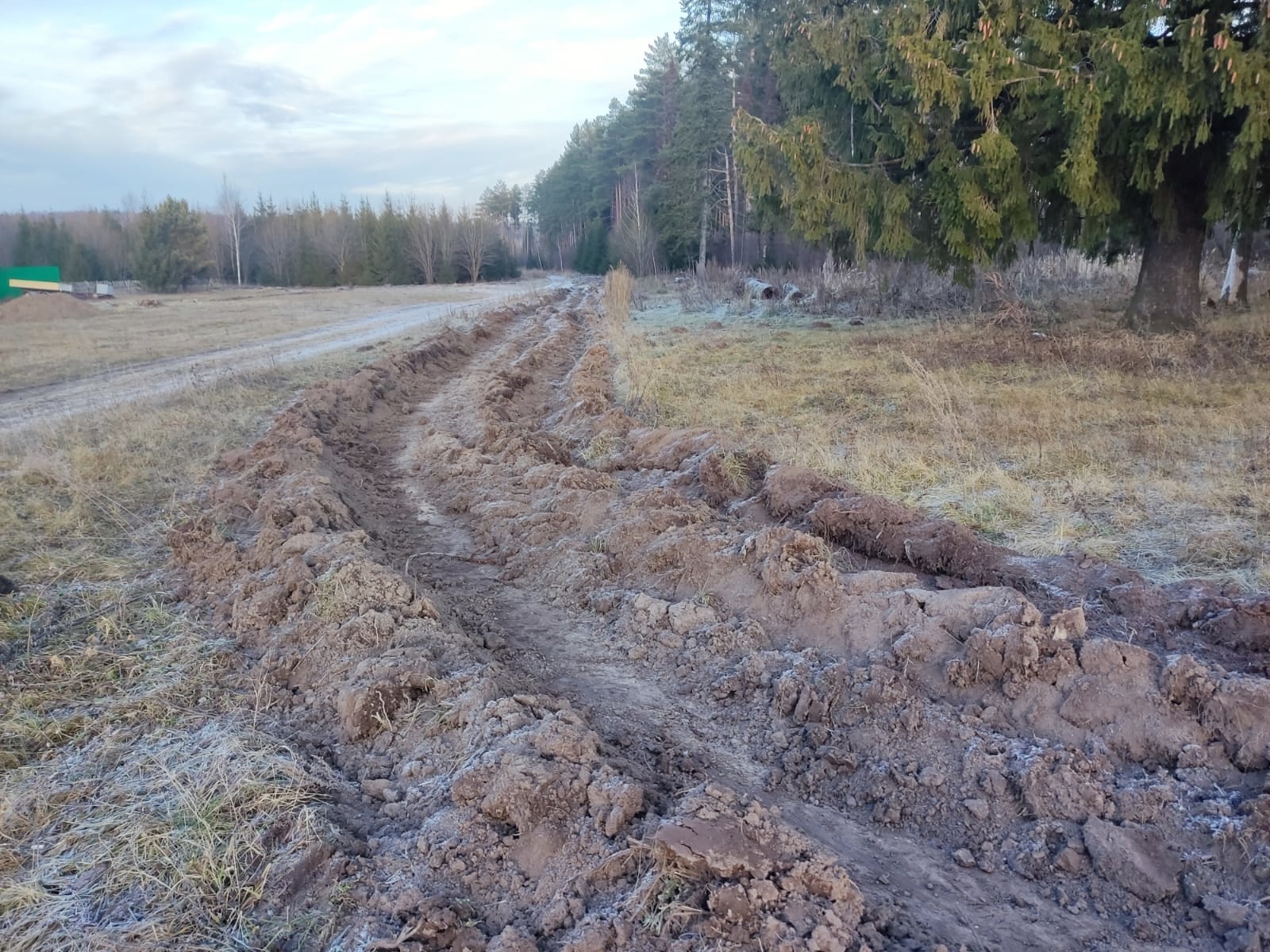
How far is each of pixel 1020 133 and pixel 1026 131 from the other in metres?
0.10

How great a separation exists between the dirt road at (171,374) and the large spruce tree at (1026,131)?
34.6ft

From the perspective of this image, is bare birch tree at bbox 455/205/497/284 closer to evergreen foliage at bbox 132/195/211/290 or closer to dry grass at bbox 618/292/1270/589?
evergreen foliage at bbox 132/195/211/290

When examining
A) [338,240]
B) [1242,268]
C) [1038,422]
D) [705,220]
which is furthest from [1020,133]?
[338,240]

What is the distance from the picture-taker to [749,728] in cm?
376

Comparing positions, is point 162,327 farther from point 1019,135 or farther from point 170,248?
point 170,248

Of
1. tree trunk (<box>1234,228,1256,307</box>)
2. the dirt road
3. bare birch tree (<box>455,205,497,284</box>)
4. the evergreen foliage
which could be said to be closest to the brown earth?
the dirt road

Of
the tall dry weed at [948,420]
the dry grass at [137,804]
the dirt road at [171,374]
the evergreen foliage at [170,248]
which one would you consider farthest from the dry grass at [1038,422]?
the evergreen foliage at [170,248]

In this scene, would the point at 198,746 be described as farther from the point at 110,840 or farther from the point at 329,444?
the point at 329,444

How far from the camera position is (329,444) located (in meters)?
9.61

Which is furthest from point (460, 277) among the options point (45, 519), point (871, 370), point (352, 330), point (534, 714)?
point (534, 714)

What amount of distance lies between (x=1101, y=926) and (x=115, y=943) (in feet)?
9.84

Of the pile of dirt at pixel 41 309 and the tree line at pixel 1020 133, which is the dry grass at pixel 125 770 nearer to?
the tree line at pixel 1020 133

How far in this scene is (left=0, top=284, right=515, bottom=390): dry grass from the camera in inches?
726

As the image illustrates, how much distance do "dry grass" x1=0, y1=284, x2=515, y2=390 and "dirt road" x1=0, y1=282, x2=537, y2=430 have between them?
80 centimetres
